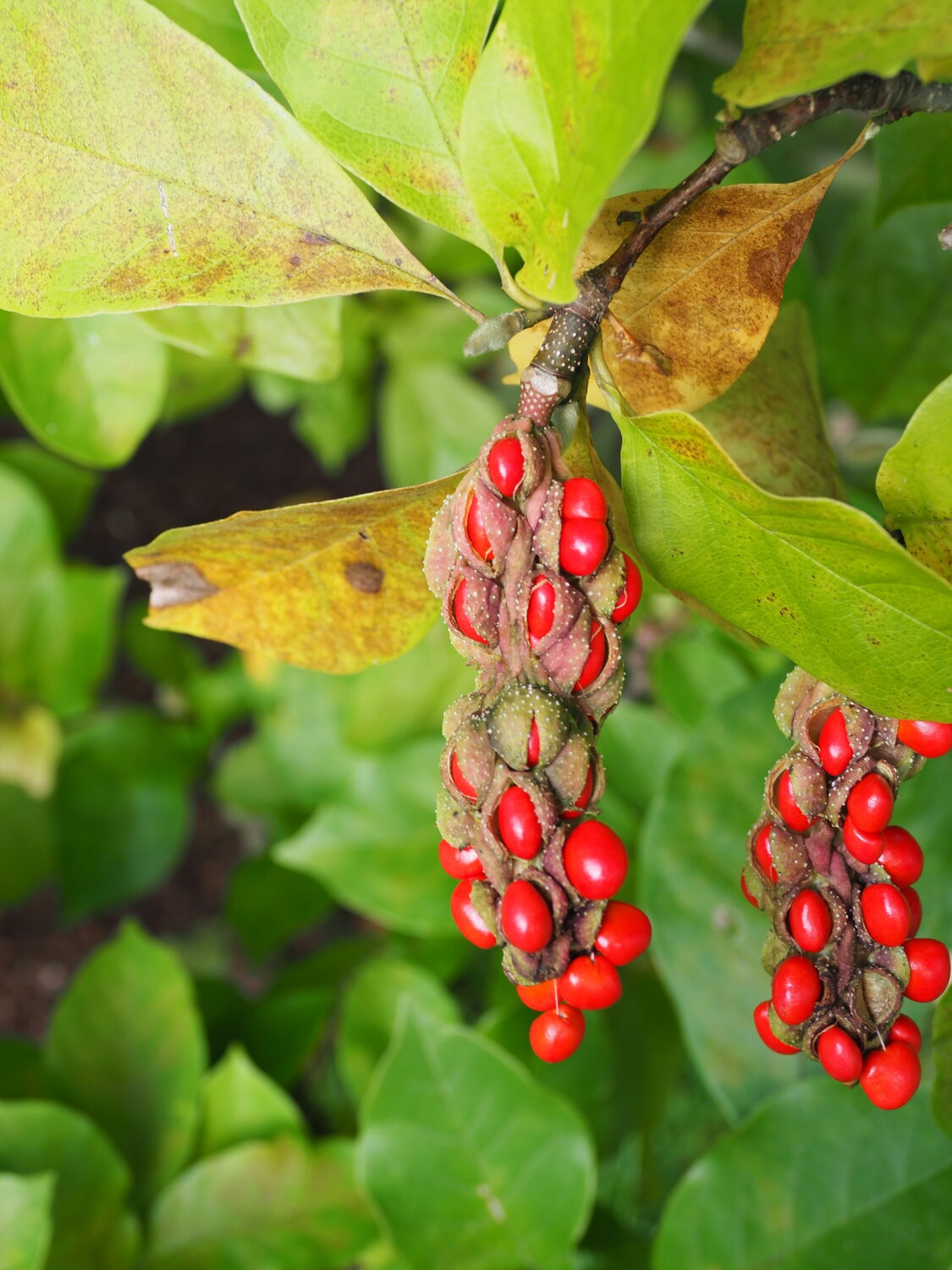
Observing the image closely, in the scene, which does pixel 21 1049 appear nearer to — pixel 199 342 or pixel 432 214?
pixel 199 342

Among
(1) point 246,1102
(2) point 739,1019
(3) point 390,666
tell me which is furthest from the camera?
(3) point 390,666

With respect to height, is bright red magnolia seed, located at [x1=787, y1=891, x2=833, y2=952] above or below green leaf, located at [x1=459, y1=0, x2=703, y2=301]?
below

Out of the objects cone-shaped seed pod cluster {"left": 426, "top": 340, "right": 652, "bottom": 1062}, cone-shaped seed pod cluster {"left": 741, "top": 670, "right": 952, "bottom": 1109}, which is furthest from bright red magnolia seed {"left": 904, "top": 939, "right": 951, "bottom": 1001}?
cone-shaped seed pod cluster {"left": 426, "top": 340, "right": 652, "bottom": 1062}

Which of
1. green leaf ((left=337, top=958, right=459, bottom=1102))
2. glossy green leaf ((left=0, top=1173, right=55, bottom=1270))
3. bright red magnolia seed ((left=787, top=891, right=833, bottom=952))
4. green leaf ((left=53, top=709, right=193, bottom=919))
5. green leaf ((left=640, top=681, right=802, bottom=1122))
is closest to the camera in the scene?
bright red magnolia seed ((left=787, top=891, right=833, bottom=952))

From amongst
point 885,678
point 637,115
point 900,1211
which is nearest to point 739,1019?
point 900,1211

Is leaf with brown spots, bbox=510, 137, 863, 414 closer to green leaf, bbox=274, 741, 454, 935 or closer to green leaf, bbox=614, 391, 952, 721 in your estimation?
green leaf, bbox=614, 391, 952, 721

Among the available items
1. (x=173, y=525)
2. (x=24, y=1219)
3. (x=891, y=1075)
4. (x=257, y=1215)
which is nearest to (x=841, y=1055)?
(x=891, y=1075)
